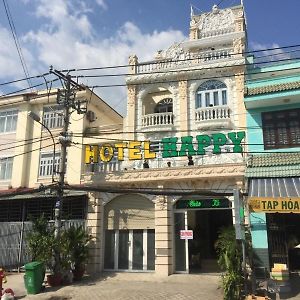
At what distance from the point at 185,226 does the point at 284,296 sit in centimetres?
612

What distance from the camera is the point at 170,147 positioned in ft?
61.2

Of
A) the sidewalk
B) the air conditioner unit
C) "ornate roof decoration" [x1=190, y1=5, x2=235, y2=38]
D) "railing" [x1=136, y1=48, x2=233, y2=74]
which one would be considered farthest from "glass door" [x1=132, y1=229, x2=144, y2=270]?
"ornate roof decoration" [x1=190, y1=5, x2=235, y2=38]

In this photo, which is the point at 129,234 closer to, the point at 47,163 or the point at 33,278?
the point at 33,278

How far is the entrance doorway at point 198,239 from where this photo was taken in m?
17.4

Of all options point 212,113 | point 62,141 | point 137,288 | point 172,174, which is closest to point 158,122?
point 212,113

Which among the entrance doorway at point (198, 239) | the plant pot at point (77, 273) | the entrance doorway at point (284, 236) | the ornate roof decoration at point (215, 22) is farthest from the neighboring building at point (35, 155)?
the entrance doorway at point (284, 236)

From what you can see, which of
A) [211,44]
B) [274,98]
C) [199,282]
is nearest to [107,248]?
[199,282]

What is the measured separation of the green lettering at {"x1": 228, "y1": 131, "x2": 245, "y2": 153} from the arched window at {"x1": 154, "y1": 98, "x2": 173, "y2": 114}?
19.2 ft

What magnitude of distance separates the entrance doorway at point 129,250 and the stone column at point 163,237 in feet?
2.16

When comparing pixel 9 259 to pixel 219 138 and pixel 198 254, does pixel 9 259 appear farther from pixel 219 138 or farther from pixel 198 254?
pixel 219 138

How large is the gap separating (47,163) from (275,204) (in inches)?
545

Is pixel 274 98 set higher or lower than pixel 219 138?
higher

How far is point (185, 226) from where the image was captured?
17656 mm

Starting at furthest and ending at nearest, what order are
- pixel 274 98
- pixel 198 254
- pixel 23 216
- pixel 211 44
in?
pixel 211 44, pixel 23 216, pixel 198 254, pixel 274 98
